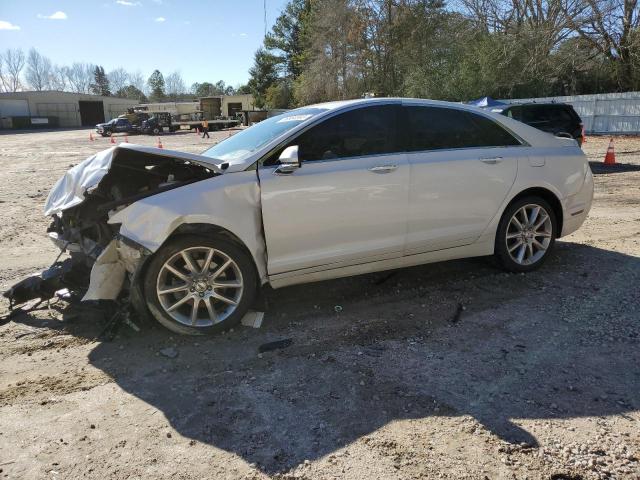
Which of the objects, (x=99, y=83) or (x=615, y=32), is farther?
(x=99, y=83)

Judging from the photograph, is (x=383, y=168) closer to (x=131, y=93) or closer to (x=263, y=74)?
(x=263, y=74)

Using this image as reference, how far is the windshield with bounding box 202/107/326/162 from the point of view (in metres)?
4.44

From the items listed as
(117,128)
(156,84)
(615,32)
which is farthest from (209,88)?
(615,32)

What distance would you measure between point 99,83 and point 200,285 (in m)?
153

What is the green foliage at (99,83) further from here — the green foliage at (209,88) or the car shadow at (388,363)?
the car shadow at (388,363)

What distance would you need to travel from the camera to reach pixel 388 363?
3596 mm

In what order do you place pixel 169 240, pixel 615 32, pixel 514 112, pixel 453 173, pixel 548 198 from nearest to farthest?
1. pixel 169 240
2. pixel 453 173
3. pixel 548 198
4. pixel 514 112
5. pixel 615 32

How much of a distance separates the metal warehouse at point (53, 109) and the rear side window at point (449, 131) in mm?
76881

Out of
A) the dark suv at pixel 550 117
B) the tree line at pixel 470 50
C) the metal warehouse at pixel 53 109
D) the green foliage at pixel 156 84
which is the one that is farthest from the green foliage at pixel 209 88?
the dark suv at pixel 550 117

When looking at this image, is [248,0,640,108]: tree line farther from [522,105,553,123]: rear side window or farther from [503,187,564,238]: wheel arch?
[503,187,564,238]: wheel arch

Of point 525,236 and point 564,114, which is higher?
point 564,114

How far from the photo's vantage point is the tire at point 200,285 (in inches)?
154

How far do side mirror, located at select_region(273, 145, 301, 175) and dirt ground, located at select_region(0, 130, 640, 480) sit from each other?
4.07 ft

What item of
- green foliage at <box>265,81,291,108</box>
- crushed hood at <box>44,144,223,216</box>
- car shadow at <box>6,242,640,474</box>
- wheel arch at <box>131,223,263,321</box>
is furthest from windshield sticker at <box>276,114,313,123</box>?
green foliage at <box>265,81,291,108</box>
